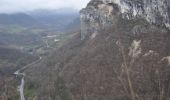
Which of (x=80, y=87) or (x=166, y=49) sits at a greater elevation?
(x=166, y=49)

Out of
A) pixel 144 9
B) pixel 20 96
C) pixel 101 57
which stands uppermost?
pixel 144 9

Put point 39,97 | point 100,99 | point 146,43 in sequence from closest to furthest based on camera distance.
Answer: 1. point 100,99
2. point 39,97
3. point 146,43

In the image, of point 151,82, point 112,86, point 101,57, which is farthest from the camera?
point 101,57

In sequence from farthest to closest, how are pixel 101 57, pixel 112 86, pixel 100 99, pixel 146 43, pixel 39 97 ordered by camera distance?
1. pixel 101 57
2. pixel 146 43
3. pixel 39 97
4. pixel 112 86
5. pixel 100 99

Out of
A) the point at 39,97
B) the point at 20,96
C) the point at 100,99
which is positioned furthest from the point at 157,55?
the point at 20,96

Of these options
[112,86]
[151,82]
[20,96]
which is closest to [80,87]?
[112,86]

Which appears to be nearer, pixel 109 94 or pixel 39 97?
pixel 109 94

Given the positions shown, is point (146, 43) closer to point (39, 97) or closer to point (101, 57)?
point (101, 57)

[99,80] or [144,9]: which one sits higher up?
[144,9]


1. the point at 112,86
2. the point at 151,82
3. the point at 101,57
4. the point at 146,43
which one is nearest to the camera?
the point at 151,82

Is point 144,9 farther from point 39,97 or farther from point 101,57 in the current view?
point 39,97
